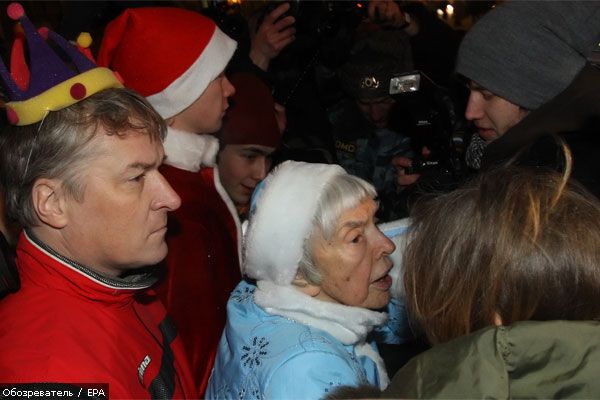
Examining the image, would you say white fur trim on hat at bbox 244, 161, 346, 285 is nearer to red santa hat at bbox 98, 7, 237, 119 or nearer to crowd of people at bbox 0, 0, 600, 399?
crowd of people at bbox 0, 0, 600, 399

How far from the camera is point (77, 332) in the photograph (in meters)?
1.44

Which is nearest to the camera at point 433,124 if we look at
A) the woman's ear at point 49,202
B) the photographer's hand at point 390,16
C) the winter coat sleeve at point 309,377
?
the photographer's hand at point 390,16

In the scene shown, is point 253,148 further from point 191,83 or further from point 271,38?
point 191,83

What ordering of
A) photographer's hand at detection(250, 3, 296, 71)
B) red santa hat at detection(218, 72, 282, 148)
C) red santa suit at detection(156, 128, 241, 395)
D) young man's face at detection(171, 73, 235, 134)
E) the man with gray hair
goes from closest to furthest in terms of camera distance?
red santa suit at detection(156, 128, 241, 395) < the man with gray hair < young man's face at detection(171, 73, 235, 134) < red santa hat at detection(218, 72, 282, 148) < photographer's hand at detection(250, 3, 296, 71)

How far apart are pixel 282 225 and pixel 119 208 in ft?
1.36

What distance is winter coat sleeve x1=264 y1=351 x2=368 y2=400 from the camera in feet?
4.58


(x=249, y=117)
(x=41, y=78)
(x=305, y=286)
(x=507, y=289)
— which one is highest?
(x=41, y=78)

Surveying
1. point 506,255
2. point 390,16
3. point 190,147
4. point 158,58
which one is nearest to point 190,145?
point 190,147

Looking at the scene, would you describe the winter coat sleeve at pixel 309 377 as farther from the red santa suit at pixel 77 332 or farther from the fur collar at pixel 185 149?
the fur collar at pixel 185 149

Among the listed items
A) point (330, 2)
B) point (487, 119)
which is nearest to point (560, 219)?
point (487, 119)

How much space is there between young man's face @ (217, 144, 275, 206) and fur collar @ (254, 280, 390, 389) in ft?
4.28

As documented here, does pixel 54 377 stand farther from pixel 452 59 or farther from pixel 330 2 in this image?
pixel 452 59

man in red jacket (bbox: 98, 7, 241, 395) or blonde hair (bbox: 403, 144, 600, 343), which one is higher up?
blonde hair (bbox: 403, 144, 600, 343)

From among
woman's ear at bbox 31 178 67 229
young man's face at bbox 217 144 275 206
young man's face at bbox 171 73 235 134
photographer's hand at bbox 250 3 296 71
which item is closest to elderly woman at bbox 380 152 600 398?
woman's ear at bbox 31 178 67 229
